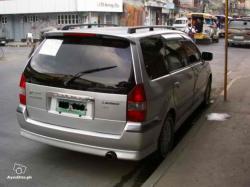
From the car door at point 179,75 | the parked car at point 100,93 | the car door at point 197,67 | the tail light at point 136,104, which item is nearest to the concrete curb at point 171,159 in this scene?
the parked car at point 100,93

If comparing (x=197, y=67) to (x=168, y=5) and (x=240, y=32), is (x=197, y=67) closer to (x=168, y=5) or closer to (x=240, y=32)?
(x=240, y=32)

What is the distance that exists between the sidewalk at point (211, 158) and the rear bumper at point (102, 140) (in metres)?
0.38

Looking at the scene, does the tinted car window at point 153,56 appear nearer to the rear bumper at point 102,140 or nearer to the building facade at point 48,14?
the rear bumper at point 102,140

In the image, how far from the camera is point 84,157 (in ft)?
16.9

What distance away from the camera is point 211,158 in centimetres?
498

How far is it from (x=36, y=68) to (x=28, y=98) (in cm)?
39

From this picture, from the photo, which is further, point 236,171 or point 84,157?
point 84,157

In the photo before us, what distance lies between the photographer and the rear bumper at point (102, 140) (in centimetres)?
424

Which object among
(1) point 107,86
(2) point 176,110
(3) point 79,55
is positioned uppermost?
(3) point 79,55

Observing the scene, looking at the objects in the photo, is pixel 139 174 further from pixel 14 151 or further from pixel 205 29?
pixel 205 29

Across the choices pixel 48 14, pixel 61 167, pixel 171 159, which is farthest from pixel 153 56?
pixel 48 14

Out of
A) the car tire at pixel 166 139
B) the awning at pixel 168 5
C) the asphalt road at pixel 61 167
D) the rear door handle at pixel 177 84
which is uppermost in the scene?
the awning at pixel 168 5

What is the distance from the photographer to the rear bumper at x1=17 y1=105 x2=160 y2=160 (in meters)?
4.24

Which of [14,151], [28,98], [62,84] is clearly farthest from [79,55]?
[14,151]
